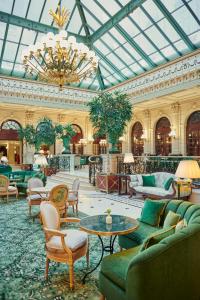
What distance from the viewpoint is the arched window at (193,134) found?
44.2 ft

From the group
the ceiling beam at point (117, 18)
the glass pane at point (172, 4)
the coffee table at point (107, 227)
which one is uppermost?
the ceiling beam at point (117, 18)

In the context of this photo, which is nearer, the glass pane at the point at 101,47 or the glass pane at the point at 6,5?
the glass pane at the point at 6,5

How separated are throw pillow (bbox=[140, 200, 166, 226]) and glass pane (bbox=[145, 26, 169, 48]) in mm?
9174

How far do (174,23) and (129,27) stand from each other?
7.86 ft

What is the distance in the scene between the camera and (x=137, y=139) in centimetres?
1730

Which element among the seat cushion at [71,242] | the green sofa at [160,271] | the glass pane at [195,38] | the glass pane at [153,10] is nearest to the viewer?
the green sofa at [160,271]

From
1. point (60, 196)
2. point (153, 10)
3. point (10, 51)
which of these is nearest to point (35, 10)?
point (10, 51)

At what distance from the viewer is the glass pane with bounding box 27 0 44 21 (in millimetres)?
11727

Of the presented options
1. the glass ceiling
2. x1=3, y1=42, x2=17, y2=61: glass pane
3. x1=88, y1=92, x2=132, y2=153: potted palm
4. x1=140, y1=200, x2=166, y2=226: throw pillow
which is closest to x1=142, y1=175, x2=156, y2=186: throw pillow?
x1=88, y1=92, x2=132, y2=153: potted palm

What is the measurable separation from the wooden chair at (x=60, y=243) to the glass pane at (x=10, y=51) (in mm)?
11467

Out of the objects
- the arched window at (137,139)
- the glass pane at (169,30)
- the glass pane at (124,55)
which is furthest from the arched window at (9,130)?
the glass pane at (169,30)

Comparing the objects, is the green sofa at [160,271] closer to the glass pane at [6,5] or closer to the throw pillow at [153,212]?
the throw pillow at [153,212]

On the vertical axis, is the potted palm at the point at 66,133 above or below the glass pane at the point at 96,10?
below

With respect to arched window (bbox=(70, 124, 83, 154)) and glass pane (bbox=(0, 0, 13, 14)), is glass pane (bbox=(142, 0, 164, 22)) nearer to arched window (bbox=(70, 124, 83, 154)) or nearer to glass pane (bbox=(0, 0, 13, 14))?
glass pane (bbox=(0, 0, 13, 14))
